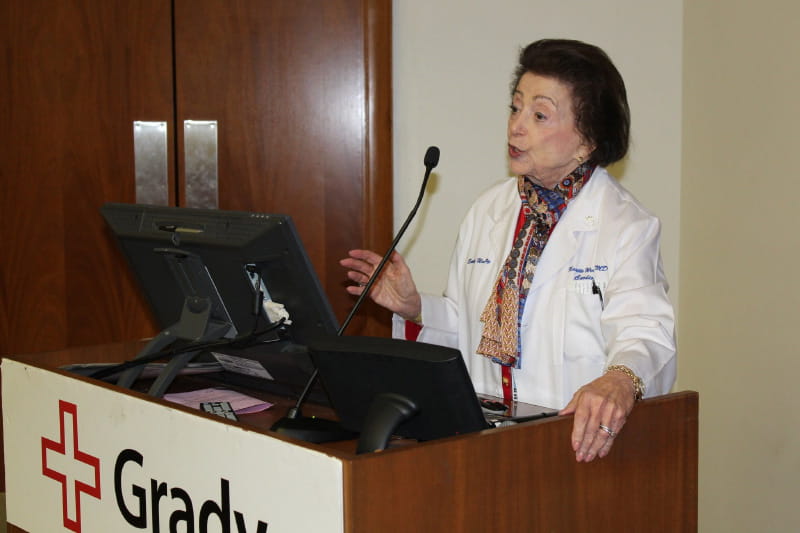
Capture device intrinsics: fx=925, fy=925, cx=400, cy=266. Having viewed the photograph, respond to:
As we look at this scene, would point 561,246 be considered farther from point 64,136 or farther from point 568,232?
point 64,136

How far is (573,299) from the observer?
187cm

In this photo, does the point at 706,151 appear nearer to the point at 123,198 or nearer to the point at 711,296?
the point at 711,296

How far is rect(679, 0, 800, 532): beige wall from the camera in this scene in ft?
8.21

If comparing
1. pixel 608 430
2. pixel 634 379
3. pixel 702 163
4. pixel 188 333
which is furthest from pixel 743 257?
pixel 188 333

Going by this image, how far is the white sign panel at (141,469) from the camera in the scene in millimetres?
1108

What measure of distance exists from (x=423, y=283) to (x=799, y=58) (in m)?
1.34

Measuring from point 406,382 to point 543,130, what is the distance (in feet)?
2.82

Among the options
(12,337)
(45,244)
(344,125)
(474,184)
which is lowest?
(12,337)

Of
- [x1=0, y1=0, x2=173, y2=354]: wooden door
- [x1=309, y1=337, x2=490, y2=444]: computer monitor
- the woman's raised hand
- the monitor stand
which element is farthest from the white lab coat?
[x1=0, y1=0, x2=173, y2=354]: wooden door

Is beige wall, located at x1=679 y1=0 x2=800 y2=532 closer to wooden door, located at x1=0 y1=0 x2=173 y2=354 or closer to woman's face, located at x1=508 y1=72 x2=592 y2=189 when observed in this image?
woman's face, located at x1=508 y1=72 x2=592 y2=189

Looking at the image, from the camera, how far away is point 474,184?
10.2ft

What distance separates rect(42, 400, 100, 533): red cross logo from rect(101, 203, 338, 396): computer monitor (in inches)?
6.1

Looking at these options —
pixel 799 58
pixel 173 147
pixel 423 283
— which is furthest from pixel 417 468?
pixel 173 147

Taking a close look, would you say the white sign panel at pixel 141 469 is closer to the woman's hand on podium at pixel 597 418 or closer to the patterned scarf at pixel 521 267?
the woman's hand on podium at pixel 597 418
